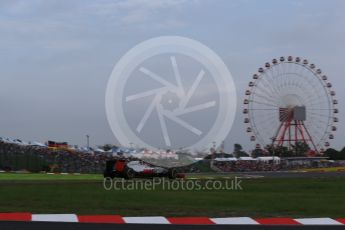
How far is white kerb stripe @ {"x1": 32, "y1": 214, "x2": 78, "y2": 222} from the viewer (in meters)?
9.77

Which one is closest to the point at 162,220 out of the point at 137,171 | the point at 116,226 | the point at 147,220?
the point at 147,220

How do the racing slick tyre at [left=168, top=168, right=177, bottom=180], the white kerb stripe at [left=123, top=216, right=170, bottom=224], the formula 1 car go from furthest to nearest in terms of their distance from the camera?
the formula 1 car, the racing slick tyre at [left=168, top=168, right=177, bottom=180], the white kerb stripe at [left=123, top=216, right=170, bottom=224]

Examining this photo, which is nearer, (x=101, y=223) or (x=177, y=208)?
(x=101, y=223)

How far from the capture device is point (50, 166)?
152 feet

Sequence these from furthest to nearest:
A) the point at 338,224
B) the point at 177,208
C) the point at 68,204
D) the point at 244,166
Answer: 1. the point at 244,166
2. the point at 68,204
3. the point at 177,208
4. the point at 338,224

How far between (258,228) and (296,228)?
602 mm

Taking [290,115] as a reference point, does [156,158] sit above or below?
below

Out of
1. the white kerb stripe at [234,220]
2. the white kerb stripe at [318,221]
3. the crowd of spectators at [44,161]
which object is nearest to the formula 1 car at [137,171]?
the crowd of spectators at [44,161]

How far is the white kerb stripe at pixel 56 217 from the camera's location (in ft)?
32.0

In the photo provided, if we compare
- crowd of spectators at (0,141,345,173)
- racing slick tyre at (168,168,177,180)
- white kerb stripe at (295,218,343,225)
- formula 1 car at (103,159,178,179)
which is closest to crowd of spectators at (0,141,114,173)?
crowd of spectators at (0,141,345,173)

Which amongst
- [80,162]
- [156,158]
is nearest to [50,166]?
[80,162]

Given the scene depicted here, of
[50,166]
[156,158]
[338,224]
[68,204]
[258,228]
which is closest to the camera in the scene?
[258,228]

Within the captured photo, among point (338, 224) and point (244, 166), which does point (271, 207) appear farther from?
point (244, 166)

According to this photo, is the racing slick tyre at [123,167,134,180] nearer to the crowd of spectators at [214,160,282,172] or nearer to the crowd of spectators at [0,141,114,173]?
the crowd of spectators at [0,141,114,173]
